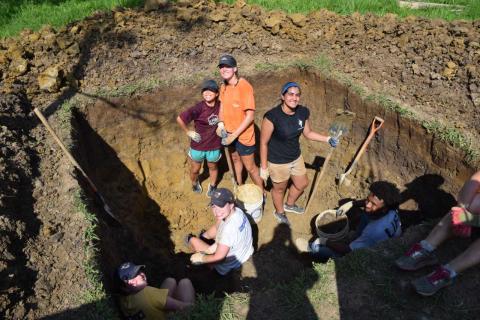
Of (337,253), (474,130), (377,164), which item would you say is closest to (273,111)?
(337,253)

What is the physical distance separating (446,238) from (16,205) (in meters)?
4.66

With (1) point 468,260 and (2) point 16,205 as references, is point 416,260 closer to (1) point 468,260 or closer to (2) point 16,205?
(1) point 468,260

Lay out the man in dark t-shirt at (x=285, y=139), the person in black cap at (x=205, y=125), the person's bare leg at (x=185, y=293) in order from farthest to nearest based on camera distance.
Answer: the person in black cap at (x=205, y=125) < the man in dark t-shirt at (x=285, y=139) < the person's bare leg at (x=185, y=293)

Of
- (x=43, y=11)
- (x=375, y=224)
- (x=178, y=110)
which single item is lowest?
(x=375, y=224)

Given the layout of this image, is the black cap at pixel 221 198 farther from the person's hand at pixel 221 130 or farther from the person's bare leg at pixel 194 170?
the person's bare leg at pixel 194 170

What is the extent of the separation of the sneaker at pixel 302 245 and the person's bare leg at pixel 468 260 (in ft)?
6.90

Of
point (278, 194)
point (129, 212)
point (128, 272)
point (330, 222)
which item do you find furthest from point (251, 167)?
point (128, 272)

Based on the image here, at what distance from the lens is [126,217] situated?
18.1 ft

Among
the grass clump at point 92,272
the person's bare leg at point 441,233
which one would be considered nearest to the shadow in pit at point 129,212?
the grass clump at point 92,272

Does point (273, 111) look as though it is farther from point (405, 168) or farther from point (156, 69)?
point (156, 69)

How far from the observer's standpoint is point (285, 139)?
456 cm

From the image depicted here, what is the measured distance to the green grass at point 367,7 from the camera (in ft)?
22.5

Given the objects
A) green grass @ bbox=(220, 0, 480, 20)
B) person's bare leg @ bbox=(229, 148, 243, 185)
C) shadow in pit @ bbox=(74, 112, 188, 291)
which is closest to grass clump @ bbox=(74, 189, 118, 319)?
shadow in pit @ bbox=(74, 112, 188, 291)

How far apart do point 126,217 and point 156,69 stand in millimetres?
2661
